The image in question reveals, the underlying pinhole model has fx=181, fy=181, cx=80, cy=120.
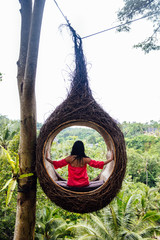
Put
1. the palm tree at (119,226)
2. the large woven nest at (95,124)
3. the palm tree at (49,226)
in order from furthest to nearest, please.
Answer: the palm tree at (49,226)
the palm tree at (119,226)
the large woven nest at (95,124)

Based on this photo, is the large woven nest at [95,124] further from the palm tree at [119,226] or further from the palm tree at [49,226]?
the palm tree at [49,226]

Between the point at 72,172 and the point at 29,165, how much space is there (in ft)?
2.28

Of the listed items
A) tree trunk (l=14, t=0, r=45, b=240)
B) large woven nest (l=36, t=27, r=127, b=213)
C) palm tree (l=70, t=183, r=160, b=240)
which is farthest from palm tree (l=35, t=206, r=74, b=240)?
large woven nest (l=36, t=27, r=127, b=213)

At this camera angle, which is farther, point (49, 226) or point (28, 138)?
point (49, 226)

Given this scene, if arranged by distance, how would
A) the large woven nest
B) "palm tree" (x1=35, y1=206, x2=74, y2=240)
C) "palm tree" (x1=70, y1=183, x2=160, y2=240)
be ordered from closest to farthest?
the large woven nest
"palm tree" (x1=70, y1=183, x2=160, y2=240)
"palm tree" (x1=35, y1=206, x2=74, y2=240)

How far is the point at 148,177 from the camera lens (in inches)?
1081

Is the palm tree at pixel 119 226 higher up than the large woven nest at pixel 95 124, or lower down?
lower down

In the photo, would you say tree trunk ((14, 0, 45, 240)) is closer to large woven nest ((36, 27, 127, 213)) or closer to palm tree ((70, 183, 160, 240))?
large woven nest ((36, 27, 127, 213))

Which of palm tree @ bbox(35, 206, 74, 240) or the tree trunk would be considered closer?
the tree trunk

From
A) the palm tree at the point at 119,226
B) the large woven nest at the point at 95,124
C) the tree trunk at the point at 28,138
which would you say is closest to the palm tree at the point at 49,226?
the palm tree at the point at 119,226

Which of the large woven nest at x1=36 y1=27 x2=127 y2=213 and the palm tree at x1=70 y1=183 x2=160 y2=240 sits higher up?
the large woven nest at x1=36 y1=27 x2=127 y2=213

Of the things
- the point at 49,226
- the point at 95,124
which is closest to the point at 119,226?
the point at 49,226

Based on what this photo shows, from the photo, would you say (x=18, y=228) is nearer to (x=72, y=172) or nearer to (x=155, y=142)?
(x=72, y=172)

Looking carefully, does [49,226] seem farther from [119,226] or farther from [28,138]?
[28,138]
